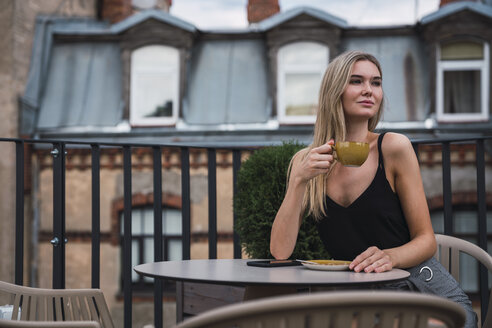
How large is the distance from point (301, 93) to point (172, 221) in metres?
3.55

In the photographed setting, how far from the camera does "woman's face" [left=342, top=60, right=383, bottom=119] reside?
8.04ft

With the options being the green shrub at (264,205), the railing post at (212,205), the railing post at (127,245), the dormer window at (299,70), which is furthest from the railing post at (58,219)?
the dormer window at (299,70)

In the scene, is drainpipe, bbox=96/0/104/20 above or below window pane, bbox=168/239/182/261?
above

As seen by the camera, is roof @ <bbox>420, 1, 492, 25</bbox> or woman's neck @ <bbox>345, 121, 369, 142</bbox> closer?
woman's neck @ <bbox>345, 121, 369, 142</bbox>

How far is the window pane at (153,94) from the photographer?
1195 cm

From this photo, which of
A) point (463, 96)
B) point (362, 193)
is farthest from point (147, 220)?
point (362, 193)

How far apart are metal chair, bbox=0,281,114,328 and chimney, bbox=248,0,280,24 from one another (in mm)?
11604

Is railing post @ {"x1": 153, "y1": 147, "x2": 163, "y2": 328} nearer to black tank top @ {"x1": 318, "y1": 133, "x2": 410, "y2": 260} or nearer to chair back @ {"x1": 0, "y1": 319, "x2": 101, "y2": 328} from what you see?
black tank top @ {"x1": 318, "y1": 133, "x2": 410, "y2": 260}

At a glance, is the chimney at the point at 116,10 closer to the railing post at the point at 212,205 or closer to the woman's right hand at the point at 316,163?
the railing post at the point at 212,205

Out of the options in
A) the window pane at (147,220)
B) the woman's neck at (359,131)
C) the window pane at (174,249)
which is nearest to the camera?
the woman's neck at (359,131)

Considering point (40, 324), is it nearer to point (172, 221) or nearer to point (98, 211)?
point (98, 211)

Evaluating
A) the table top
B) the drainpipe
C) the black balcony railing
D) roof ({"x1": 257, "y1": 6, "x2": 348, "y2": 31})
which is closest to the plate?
the table top

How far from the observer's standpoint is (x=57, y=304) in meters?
2.21

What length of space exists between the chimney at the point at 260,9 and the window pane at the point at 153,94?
8.15 ft
